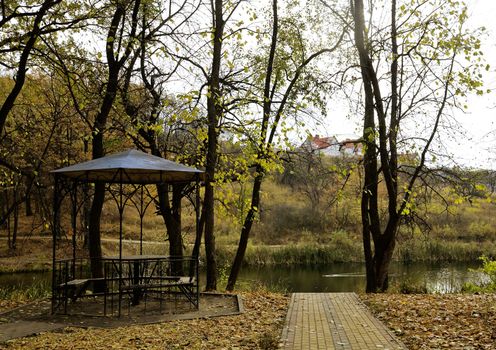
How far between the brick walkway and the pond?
8904 mm

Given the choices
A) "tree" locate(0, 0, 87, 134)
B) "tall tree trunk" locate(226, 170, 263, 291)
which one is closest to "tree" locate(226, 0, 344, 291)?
"tall tree trunk" locate(226, 170, 263, 291)

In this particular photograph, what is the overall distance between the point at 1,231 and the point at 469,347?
33.7 m

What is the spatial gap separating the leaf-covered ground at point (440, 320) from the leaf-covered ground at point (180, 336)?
1.89 metres

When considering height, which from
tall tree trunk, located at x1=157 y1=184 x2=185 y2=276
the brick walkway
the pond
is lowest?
the pond

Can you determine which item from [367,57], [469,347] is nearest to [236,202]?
[367,57]

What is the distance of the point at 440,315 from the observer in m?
8.70

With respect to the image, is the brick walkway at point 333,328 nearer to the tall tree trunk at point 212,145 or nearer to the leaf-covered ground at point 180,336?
the leaf-covered ground at point 180,336

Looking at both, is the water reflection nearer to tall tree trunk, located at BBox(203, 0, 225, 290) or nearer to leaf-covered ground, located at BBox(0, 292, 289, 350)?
tall tree trunk, located at BBox(203, 0, 225, 290)

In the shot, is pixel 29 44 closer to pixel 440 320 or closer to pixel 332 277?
pixel 440 320

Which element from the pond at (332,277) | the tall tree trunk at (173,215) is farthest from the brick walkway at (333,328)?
the pond at (332,277)

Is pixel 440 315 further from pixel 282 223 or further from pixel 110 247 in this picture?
pixel 282 223

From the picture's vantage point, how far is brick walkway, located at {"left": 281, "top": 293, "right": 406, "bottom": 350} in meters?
6.83

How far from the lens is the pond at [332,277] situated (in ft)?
66.1

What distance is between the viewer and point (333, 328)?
7.90 metres
